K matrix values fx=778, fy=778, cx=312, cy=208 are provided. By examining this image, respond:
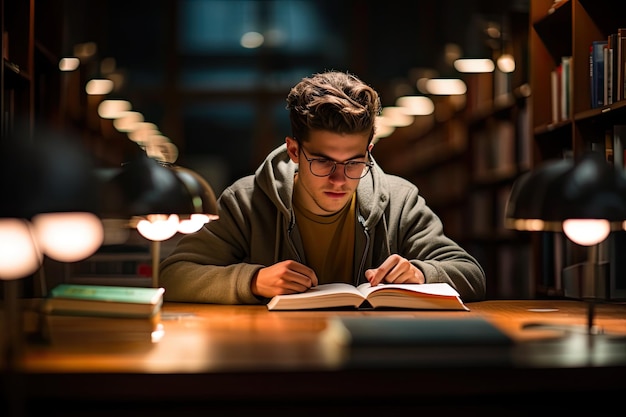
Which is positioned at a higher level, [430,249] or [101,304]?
[430,249]

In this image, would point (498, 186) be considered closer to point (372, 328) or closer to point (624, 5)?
point (624, 5)

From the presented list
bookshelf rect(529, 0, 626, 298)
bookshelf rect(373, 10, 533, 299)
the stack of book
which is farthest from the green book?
bookshelf rect(373, 10, 533, 299)

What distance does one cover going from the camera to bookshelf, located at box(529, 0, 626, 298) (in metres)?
2.84

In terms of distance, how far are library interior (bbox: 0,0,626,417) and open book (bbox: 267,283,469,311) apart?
0.01m

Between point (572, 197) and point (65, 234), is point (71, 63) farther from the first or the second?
point (572, 197)

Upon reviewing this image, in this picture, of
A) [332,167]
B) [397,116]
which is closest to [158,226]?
[332,167]

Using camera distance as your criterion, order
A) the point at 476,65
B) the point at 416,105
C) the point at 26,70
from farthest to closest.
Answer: the point at 416,105 → the point at 476,65 → the point at 26,70

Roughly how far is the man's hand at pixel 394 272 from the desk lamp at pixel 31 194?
0.96 meters

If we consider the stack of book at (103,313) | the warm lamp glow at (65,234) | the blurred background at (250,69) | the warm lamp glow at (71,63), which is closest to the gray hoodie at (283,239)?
the stack of book at (103,313)

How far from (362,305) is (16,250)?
42.9 inches

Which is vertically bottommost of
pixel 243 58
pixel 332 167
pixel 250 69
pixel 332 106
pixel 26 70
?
pixel 332 167

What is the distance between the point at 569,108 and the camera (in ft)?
10.5

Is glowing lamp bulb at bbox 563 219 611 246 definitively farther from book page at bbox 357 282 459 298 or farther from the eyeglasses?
the eyeglasses

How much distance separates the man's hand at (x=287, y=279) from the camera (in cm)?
210
